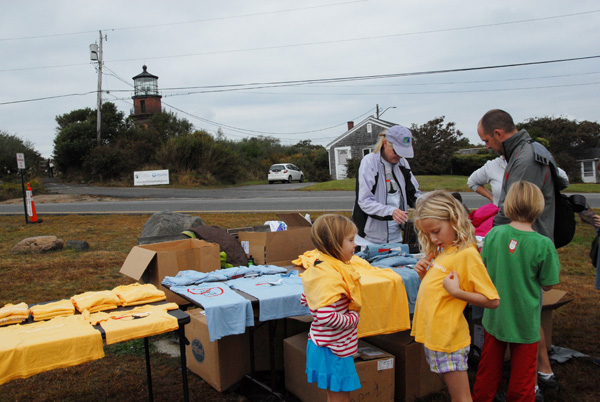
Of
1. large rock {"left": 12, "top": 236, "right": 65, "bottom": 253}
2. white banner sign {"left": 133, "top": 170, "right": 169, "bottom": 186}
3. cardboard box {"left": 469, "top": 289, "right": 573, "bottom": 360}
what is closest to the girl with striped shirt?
cardboard box {"left": 469, "top": 289, "right": 573, "bottom": 360}

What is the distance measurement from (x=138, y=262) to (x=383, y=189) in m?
2.20

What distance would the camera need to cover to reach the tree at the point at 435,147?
31.7 m

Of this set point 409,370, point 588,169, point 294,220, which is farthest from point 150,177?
point 588,169

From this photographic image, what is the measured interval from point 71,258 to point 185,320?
6.62 metres

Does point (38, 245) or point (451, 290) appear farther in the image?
point (38, 245)

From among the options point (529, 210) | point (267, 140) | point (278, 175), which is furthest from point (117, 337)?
point (267, 140)

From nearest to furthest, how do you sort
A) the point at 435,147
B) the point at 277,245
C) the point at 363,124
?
the point at 277,245, the point at 435,147, the point at 363,124

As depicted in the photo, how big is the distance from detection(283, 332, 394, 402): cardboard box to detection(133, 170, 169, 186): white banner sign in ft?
83.5

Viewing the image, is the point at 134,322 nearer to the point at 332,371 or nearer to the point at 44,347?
the point at 44,347

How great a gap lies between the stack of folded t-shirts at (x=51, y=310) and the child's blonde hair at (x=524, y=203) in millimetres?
2774

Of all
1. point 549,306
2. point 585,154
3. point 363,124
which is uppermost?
point 363,124

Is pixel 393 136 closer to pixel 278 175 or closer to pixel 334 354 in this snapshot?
pixel 334 354

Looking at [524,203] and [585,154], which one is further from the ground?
[585,154]

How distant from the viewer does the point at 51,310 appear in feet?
9.25
